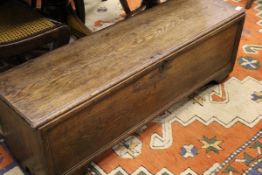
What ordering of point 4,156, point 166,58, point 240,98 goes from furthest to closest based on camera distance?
point 240,98, point 4,156, point 166,58

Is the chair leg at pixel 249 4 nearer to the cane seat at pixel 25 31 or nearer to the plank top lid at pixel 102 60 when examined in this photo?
the plank top lid at pixel 102 60

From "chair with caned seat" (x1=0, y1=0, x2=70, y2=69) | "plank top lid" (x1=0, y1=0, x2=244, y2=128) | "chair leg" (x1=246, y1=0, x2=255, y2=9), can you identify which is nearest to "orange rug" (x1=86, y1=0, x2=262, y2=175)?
"plank top lid" (x1=0, y1=0, x2=244, y2=128)

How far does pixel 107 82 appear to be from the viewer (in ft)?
3.86

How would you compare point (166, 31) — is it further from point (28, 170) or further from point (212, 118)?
point (28, 170)

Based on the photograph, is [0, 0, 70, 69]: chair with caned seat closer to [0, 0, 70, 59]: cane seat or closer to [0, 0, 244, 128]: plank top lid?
[0, 0, 70, 59]: cane seat

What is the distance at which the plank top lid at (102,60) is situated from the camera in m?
1.10

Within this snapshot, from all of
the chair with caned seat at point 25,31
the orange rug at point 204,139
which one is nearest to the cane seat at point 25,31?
the chair with caned seat at point 25,31

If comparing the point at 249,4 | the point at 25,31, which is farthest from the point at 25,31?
the point at 249,4

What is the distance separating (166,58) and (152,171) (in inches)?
18.3

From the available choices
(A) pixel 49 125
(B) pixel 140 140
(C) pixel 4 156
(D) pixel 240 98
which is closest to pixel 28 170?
(C) pixel 4 156

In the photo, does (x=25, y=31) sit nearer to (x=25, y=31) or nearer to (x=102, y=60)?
(x=25, y=31)

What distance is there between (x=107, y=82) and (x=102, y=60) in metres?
0.14

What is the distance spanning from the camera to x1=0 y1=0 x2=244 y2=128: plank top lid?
3.62ft

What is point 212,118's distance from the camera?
161cm
